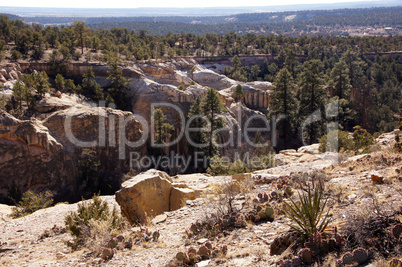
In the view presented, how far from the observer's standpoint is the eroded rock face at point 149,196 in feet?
36.9

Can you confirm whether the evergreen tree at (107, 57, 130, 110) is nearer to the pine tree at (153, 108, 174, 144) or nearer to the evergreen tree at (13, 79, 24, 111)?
the pine tree at (153, 108, 174, 144)

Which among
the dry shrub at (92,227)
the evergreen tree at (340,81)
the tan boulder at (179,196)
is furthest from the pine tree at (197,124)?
the evergreen tree at (340,81)

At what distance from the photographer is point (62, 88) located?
3325 centimetres

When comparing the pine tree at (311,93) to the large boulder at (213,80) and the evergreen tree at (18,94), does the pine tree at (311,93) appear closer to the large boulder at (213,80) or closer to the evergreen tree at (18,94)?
the large boulder at (213,80)

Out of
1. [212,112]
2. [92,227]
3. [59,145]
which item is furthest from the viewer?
[212,112]

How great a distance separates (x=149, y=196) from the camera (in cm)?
1167

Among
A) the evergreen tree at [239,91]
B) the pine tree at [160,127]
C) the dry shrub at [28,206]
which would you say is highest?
the evergreen tree at [239,91]

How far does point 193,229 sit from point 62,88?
2976cm

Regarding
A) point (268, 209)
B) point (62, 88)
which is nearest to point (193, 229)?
point (268, 209)

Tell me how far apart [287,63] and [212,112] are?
1555 inches

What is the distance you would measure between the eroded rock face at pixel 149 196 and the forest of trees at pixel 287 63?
77.0 feet

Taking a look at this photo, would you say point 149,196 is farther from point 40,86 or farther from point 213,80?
point 213,80

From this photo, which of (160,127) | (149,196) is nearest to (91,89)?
(160,127)

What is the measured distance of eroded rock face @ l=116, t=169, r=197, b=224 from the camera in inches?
443
